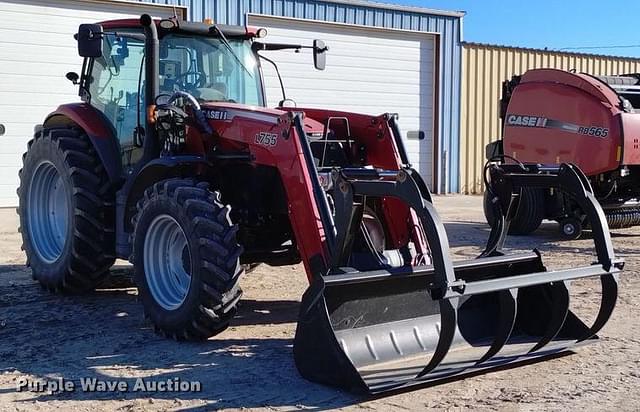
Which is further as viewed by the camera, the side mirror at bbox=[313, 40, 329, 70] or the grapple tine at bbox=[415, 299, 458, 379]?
the side mirror at bbox=[313, 40, 329, 70]

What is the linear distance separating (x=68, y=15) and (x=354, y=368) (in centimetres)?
1146

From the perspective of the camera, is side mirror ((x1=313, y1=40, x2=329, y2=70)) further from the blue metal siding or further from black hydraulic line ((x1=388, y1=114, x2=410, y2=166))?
the blue metal siding

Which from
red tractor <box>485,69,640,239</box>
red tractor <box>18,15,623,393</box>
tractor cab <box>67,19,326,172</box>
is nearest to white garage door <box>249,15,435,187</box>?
red tractor <box>485,69,640,239</box>

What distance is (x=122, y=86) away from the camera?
685cm

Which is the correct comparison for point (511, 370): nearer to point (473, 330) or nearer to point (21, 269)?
point (473, 330)

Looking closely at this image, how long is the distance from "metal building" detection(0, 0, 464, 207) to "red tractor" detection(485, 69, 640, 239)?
5193 millimetres

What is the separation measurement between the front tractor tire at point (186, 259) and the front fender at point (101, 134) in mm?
1019

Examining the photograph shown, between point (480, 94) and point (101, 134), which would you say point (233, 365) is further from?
point (480, 94)

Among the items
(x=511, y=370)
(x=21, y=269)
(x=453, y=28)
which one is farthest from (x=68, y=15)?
(x=511, y=370)

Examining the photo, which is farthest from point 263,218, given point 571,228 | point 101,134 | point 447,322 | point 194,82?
point 571,228

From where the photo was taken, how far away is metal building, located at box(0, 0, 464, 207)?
14.0 meters

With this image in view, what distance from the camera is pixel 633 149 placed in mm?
10898

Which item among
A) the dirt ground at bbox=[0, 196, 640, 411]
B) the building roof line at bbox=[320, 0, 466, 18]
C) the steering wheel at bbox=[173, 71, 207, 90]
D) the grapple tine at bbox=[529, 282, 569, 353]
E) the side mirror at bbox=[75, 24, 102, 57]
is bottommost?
the dirt ground at bbox=[0, 196, 640, 411]

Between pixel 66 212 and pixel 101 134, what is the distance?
83 cm
